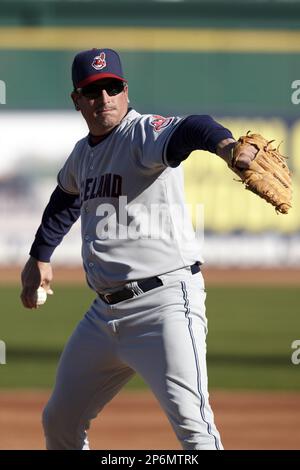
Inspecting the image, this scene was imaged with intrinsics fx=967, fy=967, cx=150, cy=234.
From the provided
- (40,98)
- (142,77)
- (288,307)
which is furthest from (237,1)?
(288,307)

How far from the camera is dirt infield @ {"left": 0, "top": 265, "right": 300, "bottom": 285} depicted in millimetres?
16109

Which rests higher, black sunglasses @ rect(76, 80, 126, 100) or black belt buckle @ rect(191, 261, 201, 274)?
black sunglasses @ rect(76, 80, 126, 100)

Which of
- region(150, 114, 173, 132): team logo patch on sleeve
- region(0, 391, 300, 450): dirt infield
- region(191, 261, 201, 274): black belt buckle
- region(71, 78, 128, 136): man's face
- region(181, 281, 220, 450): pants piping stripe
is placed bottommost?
region(0, 391, 300, 450): dirt infield

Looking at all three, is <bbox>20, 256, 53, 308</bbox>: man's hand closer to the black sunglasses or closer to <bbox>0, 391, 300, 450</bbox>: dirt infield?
the black sunglasses

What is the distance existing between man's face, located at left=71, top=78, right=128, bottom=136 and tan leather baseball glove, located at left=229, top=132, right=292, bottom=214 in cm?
75

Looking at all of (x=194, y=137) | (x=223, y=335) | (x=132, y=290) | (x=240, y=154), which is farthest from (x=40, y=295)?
(x=223, y=335)

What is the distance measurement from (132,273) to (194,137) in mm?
628

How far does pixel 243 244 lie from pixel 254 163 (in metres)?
13.7

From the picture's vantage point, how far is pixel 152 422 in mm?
6195

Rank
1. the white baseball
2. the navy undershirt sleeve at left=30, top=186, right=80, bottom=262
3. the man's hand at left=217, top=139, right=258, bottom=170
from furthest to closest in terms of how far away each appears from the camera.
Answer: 1. the navy undershirt sleeve at left=30, top=186, right=80, bottom=262
2. the white baseball
3. the man's hand at left=217, top=139, right=258, bottom=170

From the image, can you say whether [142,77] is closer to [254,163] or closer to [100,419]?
[100,419]

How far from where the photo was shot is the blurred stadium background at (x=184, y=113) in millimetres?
11586

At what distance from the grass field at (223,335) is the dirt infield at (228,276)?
2.16 ft

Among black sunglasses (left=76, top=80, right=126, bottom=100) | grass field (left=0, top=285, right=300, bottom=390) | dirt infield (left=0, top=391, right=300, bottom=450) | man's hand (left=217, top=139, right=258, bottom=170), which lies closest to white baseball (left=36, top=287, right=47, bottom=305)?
black sunglasses (left=76, top=80, right=126, bottom=100)
